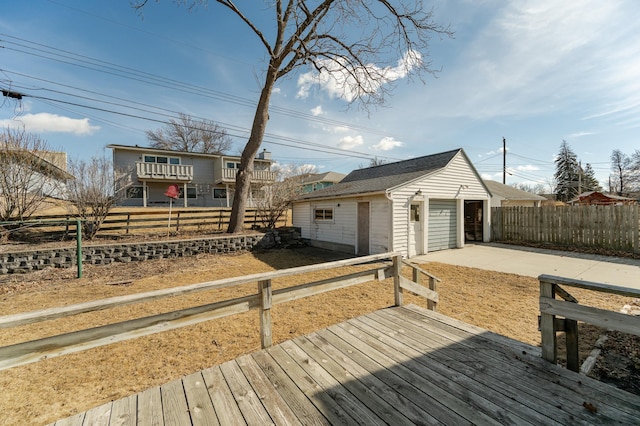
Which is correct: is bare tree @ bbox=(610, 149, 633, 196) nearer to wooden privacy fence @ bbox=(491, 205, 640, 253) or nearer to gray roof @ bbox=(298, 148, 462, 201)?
wooden privacy fence @ bbox=(491, 205, 640, 253)

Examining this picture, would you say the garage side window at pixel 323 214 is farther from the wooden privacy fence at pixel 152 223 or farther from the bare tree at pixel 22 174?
the bare tree at pixel 22 174

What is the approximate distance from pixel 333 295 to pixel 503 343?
11.5 feet

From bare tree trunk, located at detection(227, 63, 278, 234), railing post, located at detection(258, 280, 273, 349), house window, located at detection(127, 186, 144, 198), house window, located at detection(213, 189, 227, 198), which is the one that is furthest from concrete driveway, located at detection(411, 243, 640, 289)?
house window, located at detection(127, 186, 144, 198)

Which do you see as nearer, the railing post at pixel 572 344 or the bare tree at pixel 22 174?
the railing post at pixel 572 344

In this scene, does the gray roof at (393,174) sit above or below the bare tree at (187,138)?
below

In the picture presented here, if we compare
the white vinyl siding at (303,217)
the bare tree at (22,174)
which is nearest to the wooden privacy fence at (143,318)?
the white vinyl siding at (303,217)

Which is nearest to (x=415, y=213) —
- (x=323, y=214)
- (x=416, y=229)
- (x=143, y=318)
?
(x=416, y=229)

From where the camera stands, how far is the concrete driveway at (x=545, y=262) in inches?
265

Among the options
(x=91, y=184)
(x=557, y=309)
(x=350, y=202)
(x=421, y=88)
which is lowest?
(x=557, y=309)

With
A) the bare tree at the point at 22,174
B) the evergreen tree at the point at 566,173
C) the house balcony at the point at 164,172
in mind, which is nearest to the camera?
the bare tree at the point at 22,174

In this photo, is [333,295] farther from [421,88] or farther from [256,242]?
[421,88]

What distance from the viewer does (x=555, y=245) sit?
36.0 ft

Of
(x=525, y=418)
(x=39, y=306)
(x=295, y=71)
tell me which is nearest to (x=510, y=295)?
(x=525, y=418)

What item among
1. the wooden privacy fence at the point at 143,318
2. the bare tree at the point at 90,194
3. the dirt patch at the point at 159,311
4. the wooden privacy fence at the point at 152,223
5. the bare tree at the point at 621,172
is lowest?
the dirt patch at the point at 159,311
